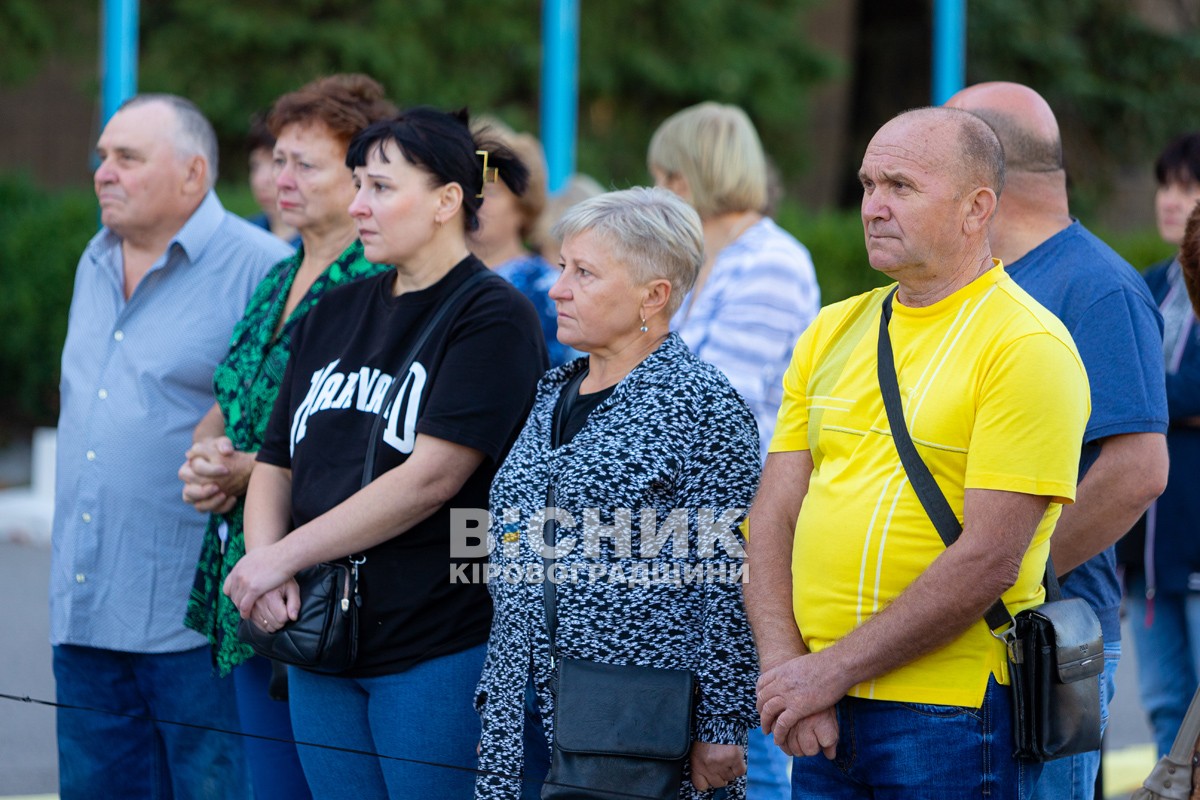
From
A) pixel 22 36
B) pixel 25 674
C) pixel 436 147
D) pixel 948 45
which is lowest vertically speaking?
pixel 25 674

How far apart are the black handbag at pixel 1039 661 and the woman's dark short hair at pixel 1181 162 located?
2.75 m

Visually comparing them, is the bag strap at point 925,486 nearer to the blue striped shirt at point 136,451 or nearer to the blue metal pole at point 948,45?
the blue striped shirt at point 136,451

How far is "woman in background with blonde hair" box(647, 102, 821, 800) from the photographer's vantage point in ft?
13.6

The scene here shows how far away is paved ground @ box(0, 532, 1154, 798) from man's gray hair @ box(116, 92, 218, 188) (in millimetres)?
2413

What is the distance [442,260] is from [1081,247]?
1.46 meters

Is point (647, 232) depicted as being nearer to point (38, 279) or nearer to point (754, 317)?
point (754, 317)

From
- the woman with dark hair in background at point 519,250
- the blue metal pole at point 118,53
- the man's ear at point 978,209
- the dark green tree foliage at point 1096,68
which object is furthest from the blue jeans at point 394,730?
the dark green tree foliage at point 1096,68

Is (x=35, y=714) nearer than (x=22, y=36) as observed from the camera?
Yes

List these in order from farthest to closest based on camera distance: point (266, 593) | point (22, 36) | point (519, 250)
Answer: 1. point (22, 36)
2. point (519, 250)
3. point (266, 593)

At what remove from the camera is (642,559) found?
2.88 m

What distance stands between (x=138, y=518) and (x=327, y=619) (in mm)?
994

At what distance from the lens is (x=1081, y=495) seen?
2869 millimetres

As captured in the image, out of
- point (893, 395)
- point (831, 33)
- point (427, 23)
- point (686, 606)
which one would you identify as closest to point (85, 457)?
point (686, 606)

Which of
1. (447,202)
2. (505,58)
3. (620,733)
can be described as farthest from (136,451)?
(505,58)
